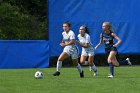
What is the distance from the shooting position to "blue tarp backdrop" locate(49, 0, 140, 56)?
22.7m

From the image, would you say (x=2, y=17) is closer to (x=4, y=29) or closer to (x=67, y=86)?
(x=4, y=29)

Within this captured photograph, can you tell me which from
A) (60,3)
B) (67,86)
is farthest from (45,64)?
(67,86)

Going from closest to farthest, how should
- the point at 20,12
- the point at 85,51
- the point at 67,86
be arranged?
1. the point at 67,86
2. the point at 85,51
3. the point at 20,12

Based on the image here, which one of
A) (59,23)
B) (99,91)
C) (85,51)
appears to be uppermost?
(59,23)

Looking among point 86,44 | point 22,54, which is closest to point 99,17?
point 22,54

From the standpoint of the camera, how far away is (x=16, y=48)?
21.6 metres

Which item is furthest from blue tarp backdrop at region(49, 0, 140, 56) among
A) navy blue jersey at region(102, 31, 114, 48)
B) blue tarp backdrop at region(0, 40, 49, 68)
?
navy blue jersey at region(102, 31, 114, 48)

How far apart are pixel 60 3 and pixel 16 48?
3220mm

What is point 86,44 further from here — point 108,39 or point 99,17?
point 99,17

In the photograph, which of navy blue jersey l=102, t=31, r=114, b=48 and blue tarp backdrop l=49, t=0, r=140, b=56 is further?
blue tarp backdrop l=49, t=0, r=140, b=56

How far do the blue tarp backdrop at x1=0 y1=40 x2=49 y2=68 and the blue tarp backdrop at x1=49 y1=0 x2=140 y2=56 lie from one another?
1.02 m

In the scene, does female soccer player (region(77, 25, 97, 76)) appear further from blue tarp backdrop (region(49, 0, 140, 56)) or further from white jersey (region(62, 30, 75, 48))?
blue tarp backdrop (region(49, 0, 140, 56))

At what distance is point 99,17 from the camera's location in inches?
907

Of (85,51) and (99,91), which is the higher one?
(85,51)
